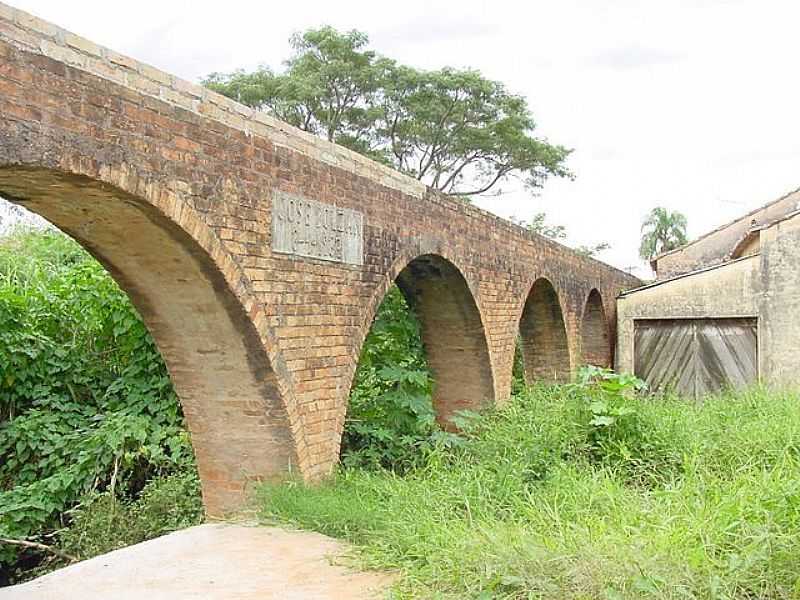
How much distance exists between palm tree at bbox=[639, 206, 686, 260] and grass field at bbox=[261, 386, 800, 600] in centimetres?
2486

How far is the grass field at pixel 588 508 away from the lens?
340 cm

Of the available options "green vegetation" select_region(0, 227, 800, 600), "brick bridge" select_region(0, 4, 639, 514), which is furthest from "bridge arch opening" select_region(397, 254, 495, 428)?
"brick bridge" select_region(0, 4, 639, 514)

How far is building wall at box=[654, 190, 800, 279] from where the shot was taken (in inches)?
→ 656

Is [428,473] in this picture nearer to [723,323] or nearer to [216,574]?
[216,574]

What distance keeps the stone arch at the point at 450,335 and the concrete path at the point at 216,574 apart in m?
4.26

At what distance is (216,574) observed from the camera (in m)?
4.02

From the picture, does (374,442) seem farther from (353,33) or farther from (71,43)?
(353,33)

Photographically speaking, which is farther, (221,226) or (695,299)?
(695,299)

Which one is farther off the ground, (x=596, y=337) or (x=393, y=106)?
(x=393, y=106)

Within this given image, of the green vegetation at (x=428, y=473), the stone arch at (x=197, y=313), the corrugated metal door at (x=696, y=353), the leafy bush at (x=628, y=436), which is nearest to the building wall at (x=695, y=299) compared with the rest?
the corrugated metal door at (x=696, y=353)

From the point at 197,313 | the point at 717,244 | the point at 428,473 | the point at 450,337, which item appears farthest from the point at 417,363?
the point at 717,244

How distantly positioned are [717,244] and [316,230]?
14.3 m

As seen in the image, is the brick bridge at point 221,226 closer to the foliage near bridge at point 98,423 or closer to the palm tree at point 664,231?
the foliage near bridge at point 98,423

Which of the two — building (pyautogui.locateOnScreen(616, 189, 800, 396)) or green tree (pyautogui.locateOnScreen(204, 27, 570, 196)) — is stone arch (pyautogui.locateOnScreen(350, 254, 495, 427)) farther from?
green tree (pyautogui.locateOnScreen(204, 27, 570, 196))
